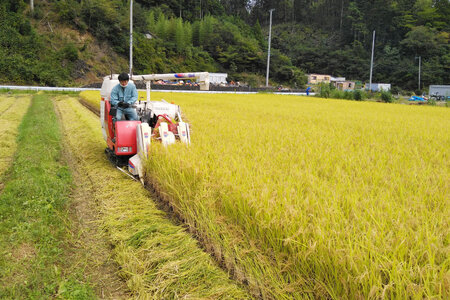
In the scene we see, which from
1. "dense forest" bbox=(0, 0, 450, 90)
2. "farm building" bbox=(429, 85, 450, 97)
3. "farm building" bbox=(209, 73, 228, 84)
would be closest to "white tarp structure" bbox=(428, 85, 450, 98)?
"farm building" bbox=(429, 85, 450, 97)

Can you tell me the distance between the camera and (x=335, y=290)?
6.10 ft

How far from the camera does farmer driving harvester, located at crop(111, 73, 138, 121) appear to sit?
17.3ft

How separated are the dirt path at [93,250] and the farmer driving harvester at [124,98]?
1418 millimetres

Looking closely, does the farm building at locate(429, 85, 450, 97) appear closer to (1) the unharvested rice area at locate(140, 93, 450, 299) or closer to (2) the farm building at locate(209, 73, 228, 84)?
(2) the farm building at locate(209, 73, 228, 84)

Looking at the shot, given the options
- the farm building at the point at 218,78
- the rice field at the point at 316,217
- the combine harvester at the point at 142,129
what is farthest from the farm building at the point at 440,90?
the combine harvester at the point at 142,129

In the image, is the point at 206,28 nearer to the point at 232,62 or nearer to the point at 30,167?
the point at 232,62

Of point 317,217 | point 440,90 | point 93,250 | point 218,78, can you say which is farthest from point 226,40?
point 317,217

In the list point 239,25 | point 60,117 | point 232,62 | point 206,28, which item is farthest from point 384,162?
point 239,25

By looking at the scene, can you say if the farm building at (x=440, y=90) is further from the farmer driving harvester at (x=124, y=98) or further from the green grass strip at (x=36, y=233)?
the green grass strip at (x=36, y=233)

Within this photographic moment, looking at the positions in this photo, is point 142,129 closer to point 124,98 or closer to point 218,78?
point 124,98

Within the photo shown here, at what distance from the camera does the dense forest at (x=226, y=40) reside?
3353 cm

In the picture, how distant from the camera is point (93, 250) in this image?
3.07 meters

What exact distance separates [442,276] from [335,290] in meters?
0.52

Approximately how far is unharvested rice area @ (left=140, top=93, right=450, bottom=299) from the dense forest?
103ft
